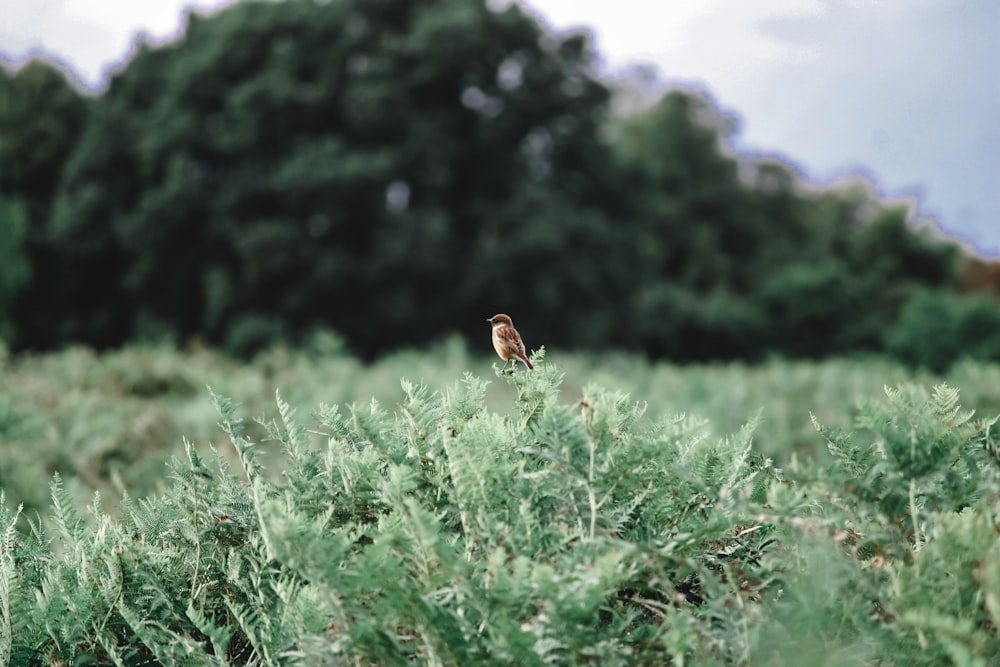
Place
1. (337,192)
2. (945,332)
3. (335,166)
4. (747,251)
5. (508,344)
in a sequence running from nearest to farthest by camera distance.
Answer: (508,344) < (945,332) < (335,166) < (337,192) < (747,251)

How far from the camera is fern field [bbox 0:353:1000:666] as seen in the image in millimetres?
1571

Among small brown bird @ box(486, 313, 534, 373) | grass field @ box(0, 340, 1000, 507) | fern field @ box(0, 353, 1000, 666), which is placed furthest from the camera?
grass field @ box(0, 340, 1000, 507)

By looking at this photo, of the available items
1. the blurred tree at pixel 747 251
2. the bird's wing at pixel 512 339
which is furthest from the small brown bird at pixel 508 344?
the blurred tree at pixel 747 251

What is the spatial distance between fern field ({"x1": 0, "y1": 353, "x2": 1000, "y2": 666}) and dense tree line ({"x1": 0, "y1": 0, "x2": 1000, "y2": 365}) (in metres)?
22.3

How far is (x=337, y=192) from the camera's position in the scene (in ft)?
80.7

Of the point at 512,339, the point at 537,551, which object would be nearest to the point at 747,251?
the point at 512,339

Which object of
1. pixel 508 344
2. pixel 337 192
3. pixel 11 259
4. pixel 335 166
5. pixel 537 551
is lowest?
pixel 11 259

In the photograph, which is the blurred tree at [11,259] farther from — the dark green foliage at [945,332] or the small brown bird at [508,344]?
the small brown bird at [508,344]

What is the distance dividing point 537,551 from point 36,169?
111ft

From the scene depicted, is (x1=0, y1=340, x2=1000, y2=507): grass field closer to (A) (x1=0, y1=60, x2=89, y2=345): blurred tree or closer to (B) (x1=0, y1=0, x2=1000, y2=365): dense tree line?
(B) (x1=0, y1=0, x2=1000, y2=365): dense tree line

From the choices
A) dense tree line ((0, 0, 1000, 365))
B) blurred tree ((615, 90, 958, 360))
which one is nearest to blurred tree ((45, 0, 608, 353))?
dense tree line ((0, 0, 1000, 365))

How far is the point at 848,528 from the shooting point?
74.3 inches

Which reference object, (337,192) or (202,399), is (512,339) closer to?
(202,399)

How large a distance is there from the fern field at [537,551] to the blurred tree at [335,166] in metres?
22.2
